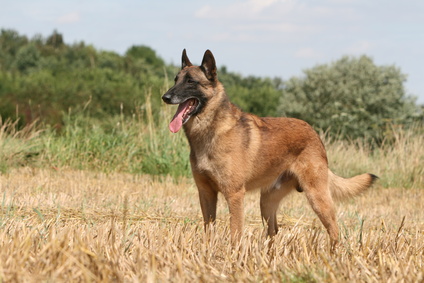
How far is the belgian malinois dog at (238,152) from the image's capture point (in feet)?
17.1

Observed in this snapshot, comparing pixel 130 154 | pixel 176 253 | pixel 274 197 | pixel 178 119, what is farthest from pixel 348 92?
pixel 176 253

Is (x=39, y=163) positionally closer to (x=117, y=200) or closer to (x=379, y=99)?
(x=117, y=200)

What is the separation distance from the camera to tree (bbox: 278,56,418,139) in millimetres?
29500

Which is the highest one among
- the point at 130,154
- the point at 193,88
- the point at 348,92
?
the point at 193,88

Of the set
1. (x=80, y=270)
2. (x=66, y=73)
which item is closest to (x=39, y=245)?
(x=80, y=270)

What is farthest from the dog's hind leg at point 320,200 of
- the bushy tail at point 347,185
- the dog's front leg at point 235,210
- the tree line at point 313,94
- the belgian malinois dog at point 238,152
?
the tree line at point 313,94

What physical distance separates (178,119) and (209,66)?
638mm

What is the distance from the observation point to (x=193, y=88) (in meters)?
5.30

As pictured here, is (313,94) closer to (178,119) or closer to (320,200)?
(320,200)

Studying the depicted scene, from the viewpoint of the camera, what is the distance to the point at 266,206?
6012 mm

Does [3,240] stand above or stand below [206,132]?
below

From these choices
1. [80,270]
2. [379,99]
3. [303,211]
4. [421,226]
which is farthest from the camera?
[379,99]

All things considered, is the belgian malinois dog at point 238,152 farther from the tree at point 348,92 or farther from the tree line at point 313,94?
the tree at point 348,92

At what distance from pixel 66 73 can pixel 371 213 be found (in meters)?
29.8
